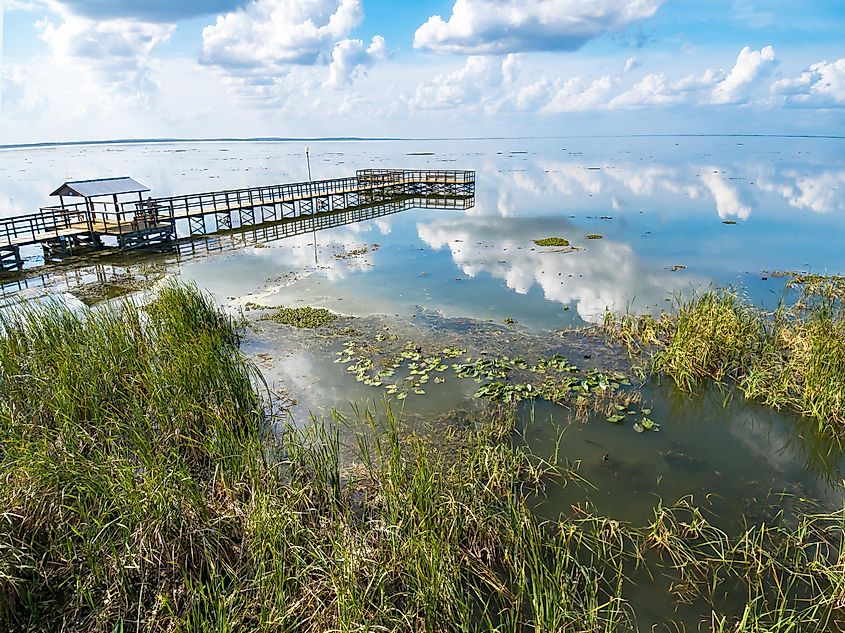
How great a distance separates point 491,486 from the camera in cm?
550

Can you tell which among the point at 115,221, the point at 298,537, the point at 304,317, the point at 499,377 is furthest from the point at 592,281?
the point at 115,221

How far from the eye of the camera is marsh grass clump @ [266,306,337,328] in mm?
11484

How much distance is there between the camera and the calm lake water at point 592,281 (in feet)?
20.5

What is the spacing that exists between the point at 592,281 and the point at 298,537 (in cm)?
1288

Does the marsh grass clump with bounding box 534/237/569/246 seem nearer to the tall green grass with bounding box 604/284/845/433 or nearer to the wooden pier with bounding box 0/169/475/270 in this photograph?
the tall green grass with bounding box 604/284/845/433

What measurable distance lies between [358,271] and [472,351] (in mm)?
7939

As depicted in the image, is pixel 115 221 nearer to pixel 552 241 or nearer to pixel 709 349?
pixel 552 241

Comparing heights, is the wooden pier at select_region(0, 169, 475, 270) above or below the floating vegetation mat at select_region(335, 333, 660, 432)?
above

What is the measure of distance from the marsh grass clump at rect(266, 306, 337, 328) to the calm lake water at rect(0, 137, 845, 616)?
0.57 m

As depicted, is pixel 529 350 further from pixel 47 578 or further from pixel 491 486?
pixel 47 578

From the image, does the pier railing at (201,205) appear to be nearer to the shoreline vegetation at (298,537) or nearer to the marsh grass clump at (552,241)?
the marsh grass clump at (552,241)

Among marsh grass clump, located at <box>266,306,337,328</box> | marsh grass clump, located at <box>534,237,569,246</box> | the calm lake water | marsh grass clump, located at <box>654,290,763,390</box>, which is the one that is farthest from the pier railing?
marsh grass clump, located at <box>654,290,763,390</box>

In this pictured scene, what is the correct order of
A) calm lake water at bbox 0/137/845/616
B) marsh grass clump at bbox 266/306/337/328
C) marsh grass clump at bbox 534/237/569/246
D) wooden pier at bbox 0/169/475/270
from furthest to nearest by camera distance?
marsh grass clump at bbox 534/237/569/246 → wooden pier at bbox 0/169/475/270 → marsh grass clump at bbox 266/306/337/328 → calm lake water at bbox 0/137/845/616

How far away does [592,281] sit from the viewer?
15.0 meters
